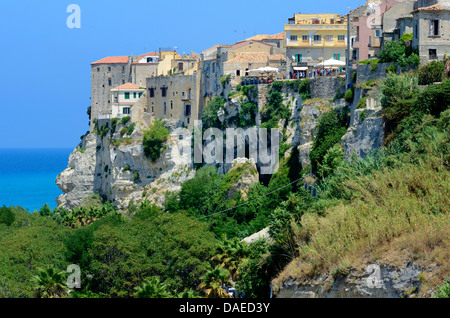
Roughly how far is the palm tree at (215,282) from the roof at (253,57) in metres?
33.1

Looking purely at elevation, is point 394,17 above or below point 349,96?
above

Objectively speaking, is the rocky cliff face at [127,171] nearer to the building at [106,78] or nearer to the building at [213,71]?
the building at [213,71]

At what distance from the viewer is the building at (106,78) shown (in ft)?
329

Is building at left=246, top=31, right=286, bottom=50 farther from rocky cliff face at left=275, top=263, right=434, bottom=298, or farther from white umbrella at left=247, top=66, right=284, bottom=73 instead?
rocky cliff face at left=275, top=263, right=434, bottom=298

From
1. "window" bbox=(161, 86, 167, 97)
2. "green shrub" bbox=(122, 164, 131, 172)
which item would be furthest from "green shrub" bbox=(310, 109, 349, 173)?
"green shrub" bbox=(122, 164, 131, 172)

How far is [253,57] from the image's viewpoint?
76312mm

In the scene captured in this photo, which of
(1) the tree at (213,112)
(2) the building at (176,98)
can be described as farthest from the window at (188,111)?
(1) the tree at (213,112)

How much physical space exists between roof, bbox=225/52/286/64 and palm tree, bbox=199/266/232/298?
33149mm

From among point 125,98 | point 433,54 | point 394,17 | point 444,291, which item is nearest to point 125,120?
point 125,98

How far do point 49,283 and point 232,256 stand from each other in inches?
369

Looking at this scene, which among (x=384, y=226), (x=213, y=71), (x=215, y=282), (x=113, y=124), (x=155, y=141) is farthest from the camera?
(x=113, y=124)

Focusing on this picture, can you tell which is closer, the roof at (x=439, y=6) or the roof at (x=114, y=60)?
the roof at (x=439, y=6)

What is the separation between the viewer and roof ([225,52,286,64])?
7556cm

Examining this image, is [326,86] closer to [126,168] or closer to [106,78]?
[126,168]
